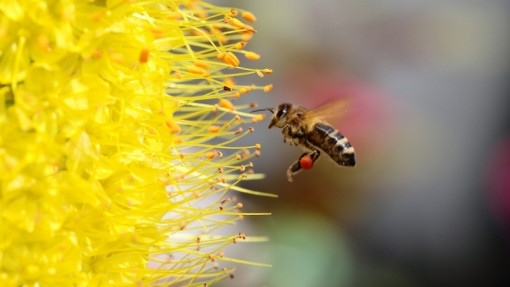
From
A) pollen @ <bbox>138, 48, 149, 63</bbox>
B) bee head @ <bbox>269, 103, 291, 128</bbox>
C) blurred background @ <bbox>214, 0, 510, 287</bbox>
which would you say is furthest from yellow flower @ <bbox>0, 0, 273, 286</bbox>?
blurred background @ <bbox>214, 0, 510, 287</bbox>

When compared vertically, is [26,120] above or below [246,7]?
above

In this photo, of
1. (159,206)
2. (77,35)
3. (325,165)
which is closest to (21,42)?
(77,35)

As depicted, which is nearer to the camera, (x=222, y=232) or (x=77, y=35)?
(x=77, y=35)

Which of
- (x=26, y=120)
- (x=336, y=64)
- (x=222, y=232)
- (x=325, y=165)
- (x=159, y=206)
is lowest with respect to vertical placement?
(x=222, y=232)

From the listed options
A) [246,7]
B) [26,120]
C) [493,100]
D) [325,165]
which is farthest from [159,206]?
[493,100]

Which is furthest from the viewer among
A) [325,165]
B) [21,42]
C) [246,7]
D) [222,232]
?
[246,7]

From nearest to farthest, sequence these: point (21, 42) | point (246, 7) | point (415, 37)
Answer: point (21, 42), point (246, 7), point (415, 37)

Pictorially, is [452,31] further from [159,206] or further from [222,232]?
[159,206]
